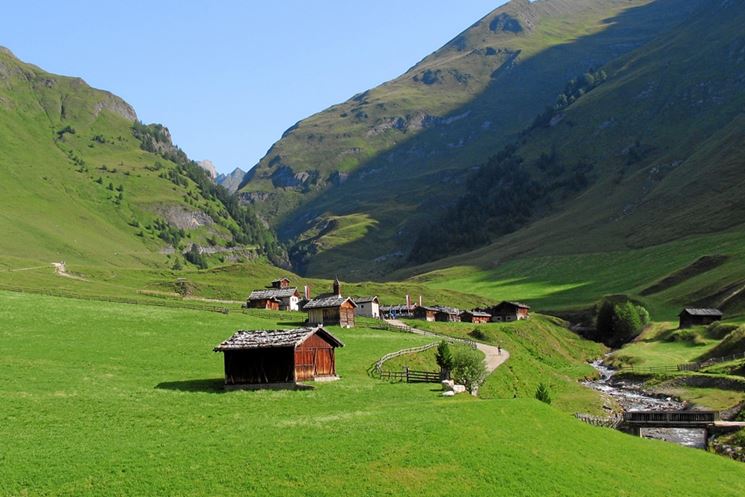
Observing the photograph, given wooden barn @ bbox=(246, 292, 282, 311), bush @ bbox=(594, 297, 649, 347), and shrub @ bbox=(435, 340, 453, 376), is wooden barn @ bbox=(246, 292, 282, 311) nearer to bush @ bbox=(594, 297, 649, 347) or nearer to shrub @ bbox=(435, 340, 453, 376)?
bush @ bbox=(594, 297, 649, 347)

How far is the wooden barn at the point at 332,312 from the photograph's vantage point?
382ft

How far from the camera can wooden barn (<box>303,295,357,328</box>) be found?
116m

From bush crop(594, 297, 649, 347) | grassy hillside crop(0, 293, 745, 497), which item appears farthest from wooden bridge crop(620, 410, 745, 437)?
bush crop(594, 297, 649, 347)

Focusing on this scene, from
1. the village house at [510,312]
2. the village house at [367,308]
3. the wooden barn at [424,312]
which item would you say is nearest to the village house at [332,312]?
the village house at [367,308]

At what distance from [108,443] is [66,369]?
999 inches

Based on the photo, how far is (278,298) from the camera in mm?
153750

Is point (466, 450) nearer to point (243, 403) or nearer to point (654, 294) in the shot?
point (243, 403)

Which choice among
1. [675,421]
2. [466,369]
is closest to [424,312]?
[466,369]

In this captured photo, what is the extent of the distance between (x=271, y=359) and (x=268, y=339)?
187 centimetres

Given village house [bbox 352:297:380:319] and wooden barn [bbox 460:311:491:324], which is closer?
village house [bbox 352:297:380:319]

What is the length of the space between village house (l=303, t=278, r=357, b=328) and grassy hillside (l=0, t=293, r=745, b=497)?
52.3 m

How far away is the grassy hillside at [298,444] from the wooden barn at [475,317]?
329 ft

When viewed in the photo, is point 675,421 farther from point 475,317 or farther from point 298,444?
point 475,317

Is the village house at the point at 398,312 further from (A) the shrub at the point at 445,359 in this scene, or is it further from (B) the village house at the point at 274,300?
(A) the shrub at the point at 445,359
